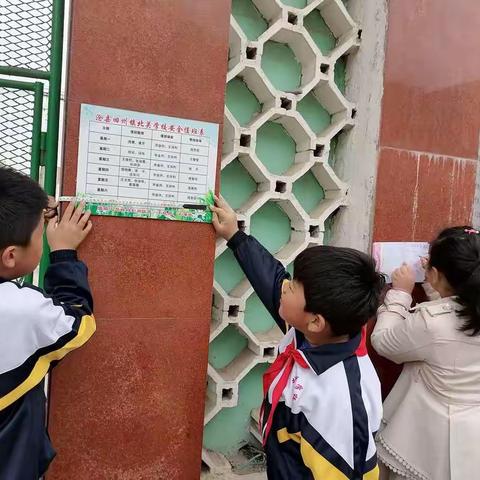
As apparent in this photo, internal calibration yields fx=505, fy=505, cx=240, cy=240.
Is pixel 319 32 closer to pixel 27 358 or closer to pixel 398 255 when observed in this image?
pixel 398 255

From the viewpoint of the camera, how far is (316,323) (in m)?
1.21

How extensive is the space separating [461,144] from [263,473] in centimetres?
145

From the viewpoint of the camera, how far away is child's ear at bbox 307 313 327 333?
1.20 metres

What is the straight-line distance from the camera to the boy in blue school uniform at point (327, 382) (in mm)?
1155

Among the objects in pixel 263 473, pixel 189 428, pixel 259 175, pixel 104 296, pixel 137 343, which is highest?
pixel 259 175

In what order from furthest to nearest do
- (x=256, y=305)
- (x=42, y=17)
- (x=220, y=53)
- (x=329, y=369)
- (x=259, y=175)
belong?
(x=256, y=305), (x=259, y=175), (x=220, y=53), (x=42, y=17), (x=329, y=369)

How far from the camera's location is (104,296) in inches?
55.7

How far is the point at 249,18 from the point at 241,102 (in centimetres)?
30

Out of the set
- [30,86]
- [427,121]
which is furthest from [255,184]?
[30,86]

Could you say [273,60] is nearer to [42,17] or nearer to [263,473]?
[42,17]

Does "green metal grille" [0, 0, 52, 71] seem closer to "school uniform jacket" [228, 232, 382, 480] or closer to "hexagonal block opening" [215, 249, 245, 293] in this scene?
"hexagonal block opening" [215, 249, 245, 293]

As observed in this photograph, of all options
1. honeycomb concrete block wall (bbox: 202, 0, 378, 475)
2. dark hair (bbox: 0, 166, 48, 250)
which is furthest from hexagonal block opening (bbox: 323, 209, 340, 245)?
dark hair (bbox: 0, 166, 48, 250)

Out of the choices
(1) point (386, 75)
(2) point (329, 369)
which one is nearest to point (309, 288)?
(2) point (329, 369)

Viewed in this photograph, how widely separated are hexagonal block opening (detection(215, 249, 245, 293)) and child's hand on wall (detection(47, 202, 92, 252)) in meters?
0.56
